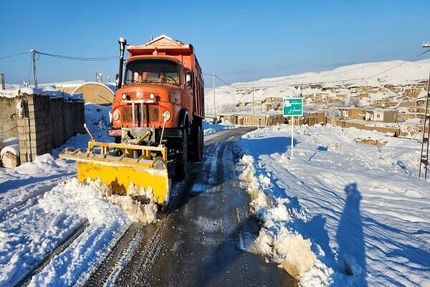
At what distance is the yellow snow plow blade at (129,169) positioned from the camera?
23.6 feet

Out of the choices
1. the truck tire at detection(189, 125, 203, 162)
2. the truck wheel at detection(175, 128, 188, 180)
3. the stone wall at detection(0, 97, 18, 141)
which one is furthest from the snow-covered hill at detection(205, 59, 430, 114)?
the truck wheel at detection(175, 128, 188, 180)

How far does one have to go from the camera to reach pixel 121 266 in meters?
4.96

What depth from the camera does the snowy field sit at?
4949mm

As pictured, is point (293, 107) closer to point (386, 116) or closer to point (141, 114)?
point (141, 114)

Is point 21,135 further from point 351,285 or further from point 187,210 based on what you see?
point 351,285

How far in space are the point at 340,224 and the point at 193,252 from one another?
3.16 metres

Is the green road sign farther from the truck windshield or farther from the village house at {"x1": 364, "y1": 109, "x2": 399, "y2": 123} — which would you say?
the village house at {"x1": 364, "y1": 109, "x2": 399, "y2": 123}

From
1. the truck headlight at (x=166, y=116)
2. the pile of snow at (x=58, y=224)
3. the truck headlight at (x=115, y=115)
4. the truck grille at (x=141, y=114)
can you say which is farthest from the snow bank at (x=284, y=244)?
the truck headlight at (x=115, y=115)

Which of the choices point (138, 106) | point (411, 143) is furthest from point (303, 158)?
point (411, 143)

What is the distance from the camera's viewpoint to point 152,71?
9.96 meters

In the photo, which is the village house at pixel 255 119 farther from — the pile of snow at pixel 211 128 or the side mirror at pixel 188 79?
the side mirror at pixel 188 79

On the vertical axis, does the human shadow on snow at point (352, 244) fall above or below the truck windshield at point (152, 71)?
below

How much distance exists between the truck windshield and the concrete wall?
13.3 ft

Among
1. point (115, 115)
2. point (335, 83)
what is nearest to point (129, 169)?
point (115, 115)
